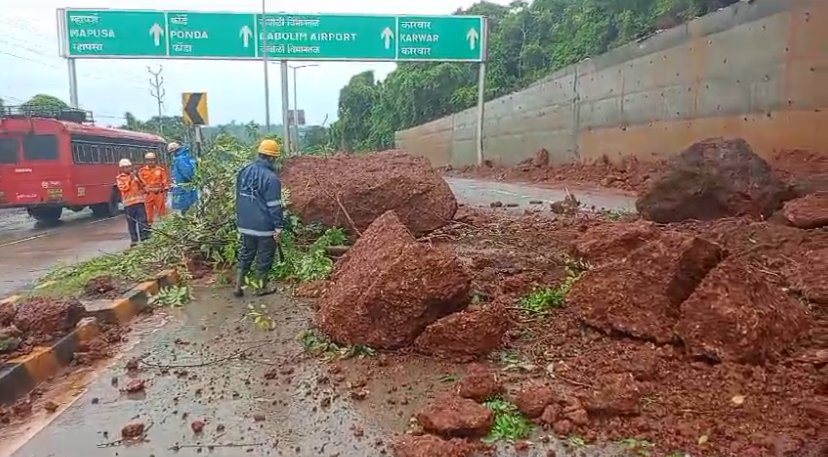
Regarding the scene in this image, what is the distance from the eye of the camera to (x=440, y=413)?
142 inches

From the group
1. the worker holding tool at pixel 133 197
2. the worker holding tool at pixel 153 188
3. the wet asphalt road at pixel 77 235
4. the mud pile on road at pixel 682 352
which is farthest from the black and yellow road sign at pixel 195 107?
the mud pile on road at pixel 682 352

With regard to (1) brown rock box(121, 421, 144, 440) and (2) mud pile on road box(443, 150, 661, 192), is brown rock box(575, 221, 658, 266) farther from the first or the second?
(2) mud pile on road box(443, 150, 661, 192)

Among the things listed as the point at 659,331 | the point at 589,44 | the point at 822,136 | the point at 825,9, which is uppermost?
the point at 589,44

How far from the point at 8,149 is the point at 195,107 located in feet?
22.0

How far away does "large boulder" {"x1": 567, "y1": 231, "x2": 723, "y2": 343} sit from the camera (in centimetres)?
442

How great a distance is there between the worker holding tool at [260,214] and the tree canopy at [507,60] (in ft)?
49.0

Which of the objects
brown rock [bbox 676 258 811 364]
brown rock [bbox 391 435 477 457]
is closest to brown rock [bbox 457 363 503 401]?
brown rock [bbox 391 435 477 457]

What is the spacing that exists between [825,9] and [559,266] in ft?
22.5

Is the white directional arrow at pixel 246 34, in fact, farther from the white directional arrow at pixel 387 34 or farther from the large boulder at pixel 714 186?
the large boulder at pixel 714 186

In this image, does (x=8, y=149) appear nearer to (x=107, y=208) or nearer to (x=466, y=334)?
(x=107, y=208)

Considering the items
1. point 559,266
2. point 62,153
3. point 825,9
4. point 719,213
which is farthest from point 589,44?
point 559,266

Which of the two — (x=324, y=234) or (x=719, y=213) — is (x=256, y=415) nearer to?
(x=324, y=234)

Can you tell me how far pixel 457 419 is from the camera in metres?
3.54

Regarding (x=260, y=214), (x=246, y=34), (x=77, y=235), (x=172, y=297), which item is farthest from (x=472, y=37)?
(x=172, y=297)
